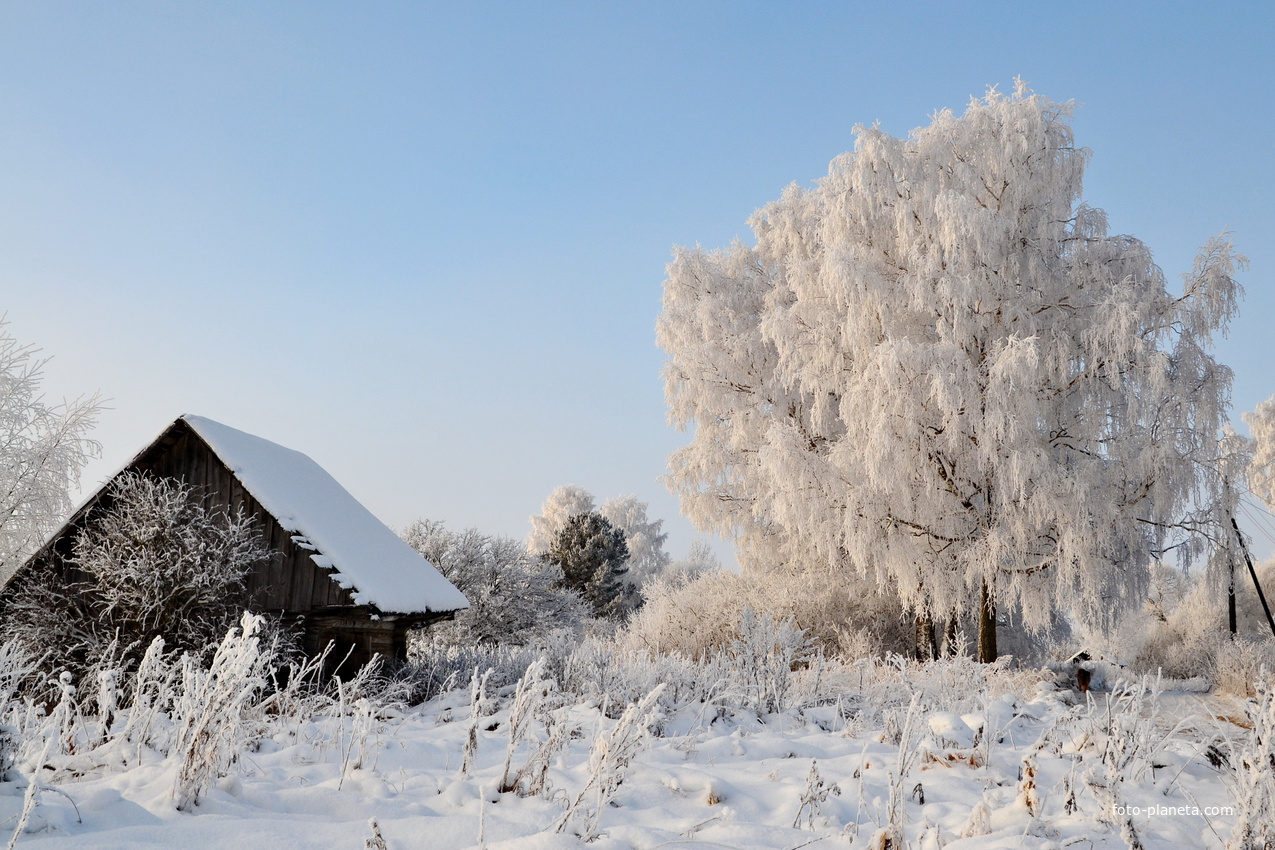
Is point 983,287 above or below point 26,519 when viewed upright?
above

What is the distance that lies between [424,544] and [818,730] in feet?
63.9

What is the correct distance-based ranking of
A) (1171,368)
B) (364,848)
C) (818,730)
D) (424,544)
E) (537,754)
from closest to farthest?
(364,848) < (537,754) < (818,730) < (1171,368) < (424,544)

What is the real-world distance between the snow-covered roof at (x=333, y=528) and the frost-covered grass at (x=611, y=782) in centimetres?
510

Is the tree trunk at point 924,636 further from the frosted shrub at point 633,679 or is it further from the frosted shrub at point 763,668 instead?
the frosted shrub at point 633,679

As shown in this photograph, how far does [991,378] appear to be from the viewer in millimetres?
12609

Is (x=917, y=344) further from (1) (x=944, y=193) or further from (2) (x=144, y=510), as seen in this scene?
(2) (x=144, y=510)

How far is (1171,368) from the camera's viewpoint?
516 inches

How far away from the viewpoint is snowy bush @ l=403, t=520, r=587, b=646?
23.8 m

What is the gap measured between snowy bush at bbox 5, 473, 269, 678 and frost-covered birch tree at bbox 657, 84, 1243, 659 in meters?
9.37

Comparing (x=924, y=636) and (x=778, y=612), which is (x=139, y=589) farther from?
(x=924, y=636)

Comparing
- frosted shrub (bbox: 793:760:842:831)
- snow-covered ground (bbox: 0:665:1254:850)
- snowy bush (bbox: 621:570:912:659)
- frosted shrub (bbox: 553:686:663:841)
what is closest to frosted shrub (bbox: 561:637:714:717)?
snow-covered ground (bbox: 0:665:1254:850)

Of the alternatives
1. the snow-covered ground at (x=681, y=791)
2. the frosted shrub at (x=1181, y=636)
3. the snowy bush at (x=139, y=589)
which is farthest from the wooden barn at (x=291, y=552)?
the frosted shrub at (x=1181, y=636)

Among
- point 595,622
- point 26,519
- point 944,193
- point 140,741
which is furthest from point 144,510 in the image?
point 595,622

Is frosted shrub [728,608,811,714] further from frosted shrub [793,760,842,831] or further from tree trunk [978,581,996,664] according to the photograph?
tree trunk [978,581,996,664]
